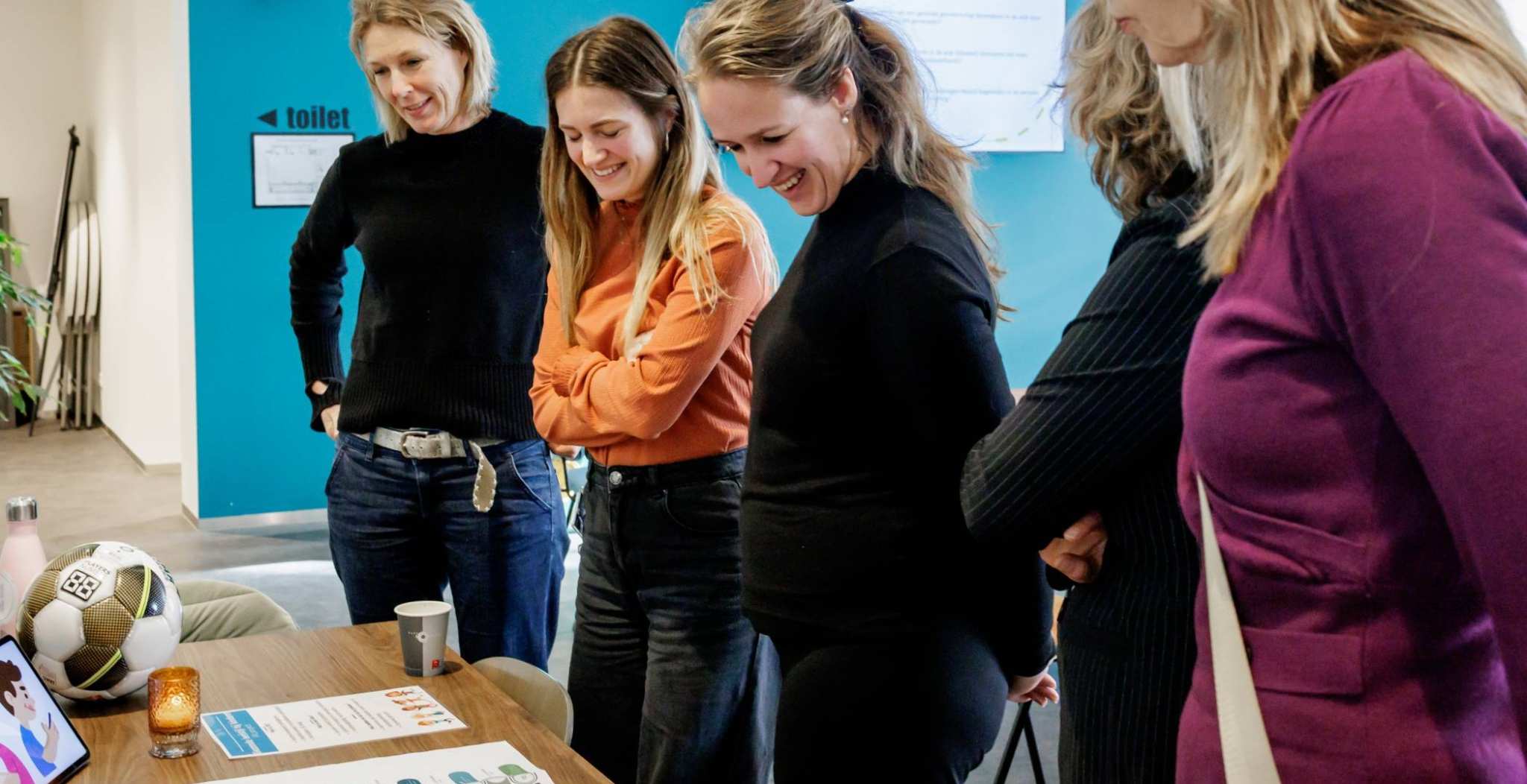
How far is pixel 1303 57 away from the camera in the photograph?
876 millimetres

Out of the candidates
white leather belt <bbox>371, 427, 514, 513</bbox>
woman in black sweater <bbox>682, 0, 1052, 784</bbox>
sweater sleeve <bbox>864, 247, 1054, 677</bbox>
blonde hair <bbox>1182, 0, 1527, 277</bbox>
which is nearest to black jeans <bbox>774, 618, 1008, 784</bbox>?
woman in black sweater <bbox>682, 0, 1052, 784</bbox>

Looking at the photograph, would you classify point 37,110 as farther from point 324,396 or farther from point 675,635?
point 675,635

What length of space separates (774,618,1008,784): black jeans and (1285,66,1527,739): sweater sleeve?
2.63ft

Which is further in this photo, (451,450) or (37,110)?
(37,110)

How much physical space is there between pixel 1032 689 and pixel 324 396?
1724mm

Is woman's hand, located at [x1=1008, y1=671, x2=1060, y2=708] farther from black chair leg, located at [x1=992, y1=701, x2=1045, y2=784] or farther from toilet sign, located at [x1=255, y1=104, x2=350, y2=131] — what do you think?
toilet sign, located at [x1=255, y1=104, x2=350, y2=131]

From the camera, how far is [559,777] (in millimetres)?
1521

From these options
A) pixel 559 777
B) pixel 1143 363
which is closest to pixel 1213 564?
pixel 1143 363

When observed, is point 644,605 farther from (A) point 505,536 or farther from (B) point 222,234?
(B) point 222,234

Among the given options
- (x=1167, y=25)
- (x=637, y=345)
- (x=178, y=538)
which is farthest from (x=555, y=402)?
(x=178, y=538)

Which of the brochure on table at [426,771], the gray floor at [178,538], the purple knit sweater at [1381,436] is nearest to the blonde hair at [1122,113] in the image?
the purple knit sweater at [1381,436]

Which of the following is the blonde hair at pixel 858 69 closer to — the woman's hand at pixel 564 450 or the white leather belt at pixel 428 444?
the woman's hand at pixel 564 450

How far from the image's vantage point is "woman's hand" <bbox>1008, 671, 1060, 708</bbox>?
168 centimetres

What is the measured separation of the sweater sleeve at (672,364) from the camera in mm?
2027
